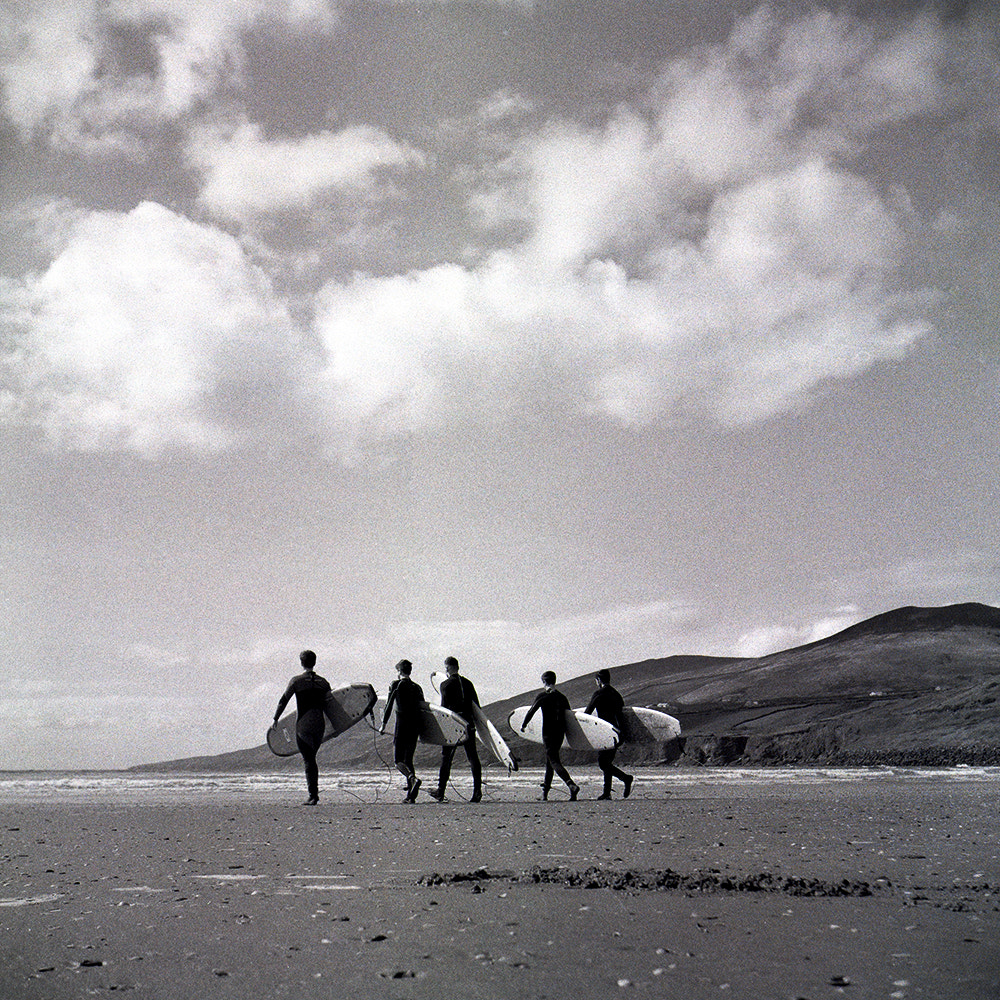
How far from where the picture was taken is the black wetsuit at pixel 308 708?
40.9ft

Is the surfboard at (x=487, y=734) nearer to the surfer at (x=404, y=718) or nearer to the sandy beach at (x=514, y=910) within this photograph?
the surfer at (x=404, y=718)

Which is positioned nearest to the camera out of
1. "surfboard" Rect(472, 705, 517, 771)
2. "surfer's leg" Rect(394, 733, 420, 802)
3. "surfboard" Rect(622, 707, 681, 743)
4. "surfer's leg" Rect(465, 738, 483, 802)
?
"surfer's leg" Rect(465, 738, 483, 802)

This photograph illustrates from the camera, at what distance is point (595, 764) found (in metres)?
27.6

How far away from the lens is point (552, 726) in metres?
12.9

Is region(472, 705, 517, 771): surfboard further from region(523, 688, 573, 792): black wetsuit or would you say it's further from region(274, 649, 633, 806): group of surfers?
region(523, 688, 573, 792): black wetsuit

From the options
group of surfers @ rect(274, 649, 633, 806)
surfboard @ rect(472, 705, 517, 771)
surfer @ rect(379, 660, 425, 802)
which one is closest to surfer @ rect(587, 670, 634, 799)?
group of surfers @ rect(274, 649, 633, 806)

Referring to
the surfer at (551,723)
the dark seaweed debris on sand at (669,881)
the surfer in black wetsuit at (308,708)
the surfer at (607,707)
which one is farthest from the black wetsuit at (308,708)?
the dark seaweed debris on sand at (669,881)

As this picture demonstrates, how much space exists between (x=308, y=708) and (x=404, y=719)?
126cm

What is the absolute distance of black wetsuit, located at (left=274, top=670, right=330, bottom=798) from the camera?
1246 cm

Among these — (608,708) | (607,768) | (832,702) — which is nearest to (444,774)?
(607,768)

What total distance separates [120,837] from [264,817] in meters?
2.17

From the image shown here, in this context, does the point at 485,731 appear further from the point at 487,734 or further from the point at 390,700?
the point at 390,700

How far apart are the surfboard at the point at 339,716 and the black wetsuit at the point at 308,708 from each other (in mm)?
1319

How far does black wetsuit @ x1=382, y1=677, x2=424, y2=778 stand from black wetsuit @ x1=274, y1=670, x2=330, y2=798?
2.85 feet
